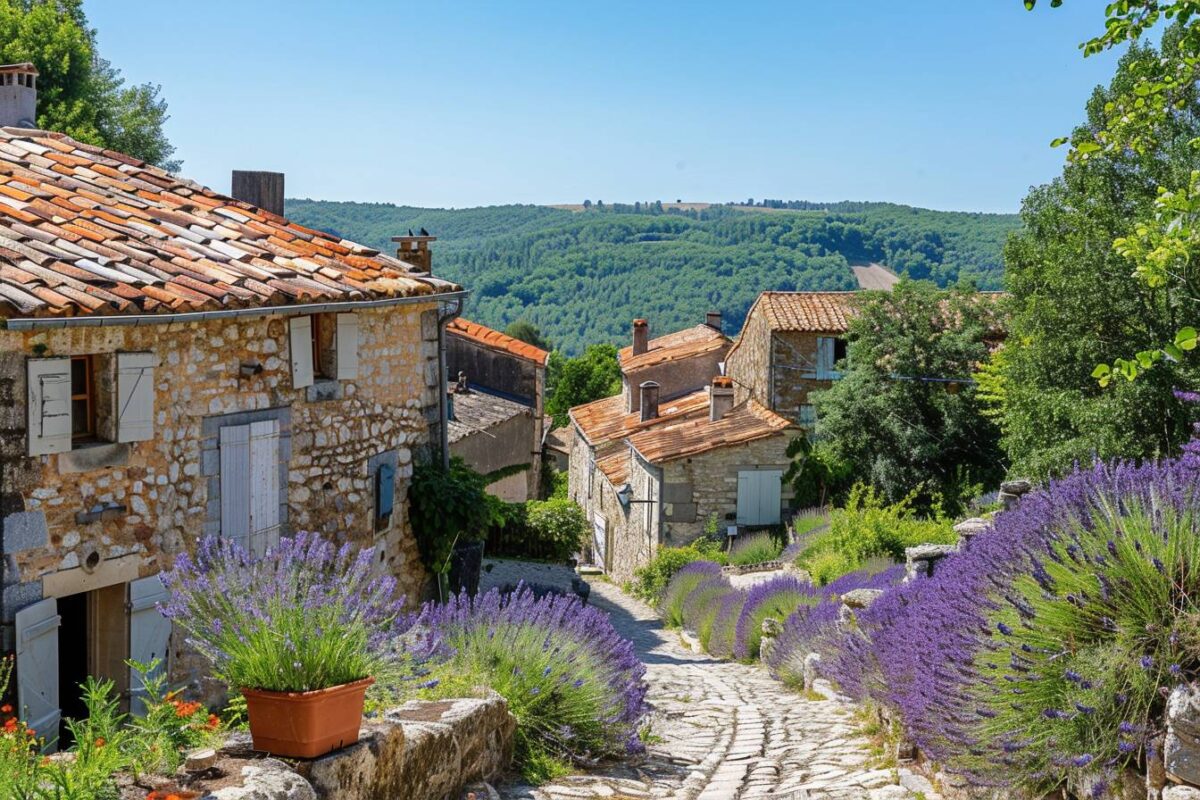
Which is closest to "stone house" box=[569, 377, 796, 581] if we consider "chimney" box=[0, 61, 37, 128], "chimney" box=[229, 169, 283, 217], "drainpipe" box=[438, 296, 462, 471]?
"drainpipe" box=[438, 296, 462, 471]

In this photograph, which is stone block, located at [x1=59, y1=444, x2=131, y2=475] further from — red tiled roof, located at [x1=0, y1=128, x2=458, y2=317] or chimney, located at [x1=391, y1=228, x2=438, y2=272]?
chimney, located at [x1=391, y1=228, x2=438, y2=272]

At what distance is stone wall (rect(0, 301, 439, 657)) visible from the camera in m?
7.11

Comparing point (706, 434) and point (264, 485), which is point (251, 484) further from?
point (706, 434)

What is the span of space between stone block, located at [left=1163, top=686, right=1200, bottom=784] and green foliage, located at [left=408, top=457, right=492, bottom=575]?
750 cm

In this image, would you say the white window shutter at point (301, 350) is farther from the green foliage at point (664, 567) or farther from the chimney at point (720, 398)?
the chimney at point (720, 398)

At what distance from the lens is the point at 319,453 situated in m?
9.71

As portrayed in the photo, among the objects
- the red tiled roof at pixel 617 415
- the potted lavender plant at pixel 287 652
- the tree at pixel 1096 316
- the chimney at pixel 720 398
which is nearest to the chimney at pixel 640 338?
the red tiled roof at pixel 617 415

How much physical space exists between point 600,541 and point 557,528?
9779 millimetres

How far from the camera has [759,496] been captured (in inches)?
950

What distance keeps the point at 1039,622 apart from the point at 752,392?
23653 mm

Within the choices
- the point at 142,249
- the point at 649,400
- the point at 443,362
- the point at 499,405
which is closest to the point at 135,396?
the point at 142,249

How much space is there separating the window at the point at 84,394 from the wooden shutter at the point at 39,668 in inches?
43.9

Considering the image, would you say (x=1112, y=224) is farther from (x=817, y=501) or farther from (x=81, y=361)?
(x=81, y=361)

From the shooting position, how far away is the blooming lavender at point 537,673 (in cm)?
680
